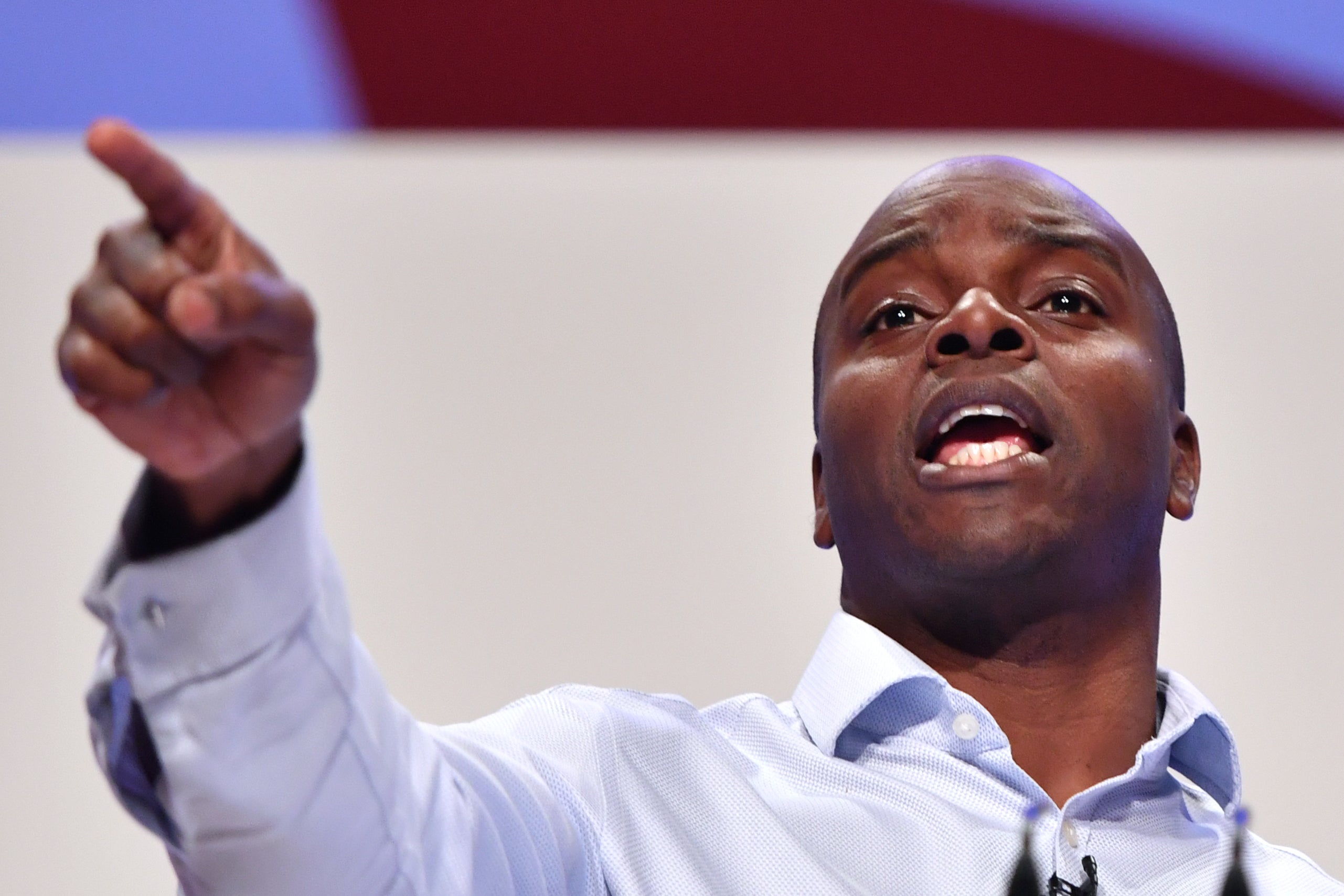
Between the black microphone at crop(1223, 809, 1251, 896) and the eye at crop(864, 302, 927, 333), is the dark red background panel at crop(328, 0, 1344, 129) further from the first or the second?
the black microphone at crop(1223, 809, 1251, 896)

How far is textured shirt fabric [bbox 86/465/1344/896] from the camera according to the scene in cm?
81

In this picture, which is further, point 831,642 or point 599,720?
point 831,642

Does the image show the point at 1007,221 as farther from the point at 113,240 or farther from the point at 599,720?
the point at 113,240

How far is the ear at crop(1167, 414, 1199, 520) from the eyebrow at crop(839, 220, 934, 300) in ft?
1.17

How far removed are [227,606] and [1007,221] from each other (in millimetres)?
1027

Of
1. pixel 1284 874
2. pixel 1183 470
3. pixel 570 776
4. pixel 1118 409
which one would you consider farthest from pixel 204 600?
pixel 1183 470

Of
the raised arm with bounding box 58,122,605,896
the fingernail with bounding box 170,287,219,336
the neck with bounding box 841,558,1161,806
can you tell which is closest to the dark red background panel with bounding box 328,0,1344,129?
the neck with bounding box 841,558,1161,806

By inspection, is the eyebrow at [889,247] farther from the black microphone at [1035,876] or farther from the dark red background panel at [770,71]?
the black microphone at [1035,876]

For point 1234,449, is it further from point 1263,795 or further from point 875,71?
point 875,71

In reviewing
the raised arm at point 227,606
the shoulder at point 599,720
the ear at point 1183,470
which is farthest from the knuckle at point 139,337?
the ear at point 1183,470

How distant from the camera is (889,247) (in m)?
1.62

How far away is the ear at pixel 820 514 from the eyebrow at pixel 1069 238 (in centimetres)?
32

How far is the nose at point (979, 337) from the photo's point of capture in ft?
4.82

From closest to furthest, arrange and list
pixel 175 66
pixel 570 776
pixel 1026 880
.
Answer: pixel 1026 880
pixel 570 776
pixel 175 66
